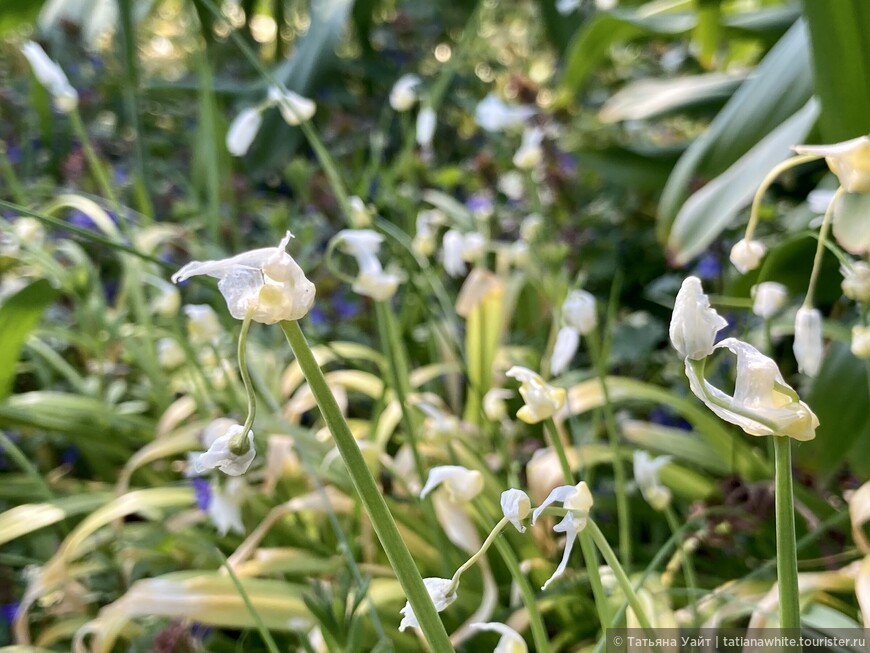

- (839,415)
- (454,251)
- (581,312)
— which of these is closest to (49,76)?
(454,251)

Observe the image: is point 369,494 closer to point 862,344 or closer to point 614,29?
point 862,344

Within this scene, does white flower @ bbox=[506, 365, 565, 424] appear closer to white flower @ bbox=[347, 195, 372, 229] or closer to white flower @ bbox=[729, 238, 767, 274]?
white flower @ bbox=[729, 238, 767, 274]

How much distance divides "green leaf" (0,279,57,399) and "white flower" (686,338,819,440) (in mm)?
628

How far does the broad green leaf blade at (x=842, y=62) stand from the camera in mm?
507

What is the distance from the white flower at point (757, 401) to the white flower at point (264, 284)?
0.11m

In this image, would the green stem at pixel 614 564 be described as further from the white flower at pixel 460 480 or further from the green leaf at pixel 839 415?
the green leaf at pixel 839 415

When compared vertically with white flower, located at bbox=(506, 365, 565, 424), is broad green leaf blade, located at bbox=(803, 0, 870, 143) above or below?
above

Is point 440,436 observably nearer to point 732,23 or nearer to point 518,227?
point 518,227

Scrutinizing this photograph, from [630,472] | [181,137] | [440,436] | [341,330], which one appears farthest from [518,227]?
[181,137]

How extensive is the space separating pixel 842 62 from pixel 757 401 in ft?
1.45

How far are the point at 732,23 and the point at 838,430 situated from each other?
0.73 meters

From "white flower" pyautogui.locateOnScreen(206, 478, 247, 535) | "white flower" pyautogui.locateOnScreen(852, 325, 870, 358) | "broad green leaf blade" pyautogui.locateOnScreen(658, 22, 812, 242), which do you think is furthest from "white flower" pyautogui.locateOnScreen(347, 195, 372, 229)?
"broad green leaf blade" pyautogui.locateOnScreen(658, 22, 812, 242)

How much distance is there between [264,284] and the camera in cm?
19

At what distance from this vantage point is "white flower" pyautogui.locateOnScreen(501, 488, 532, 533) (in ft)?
0.75
